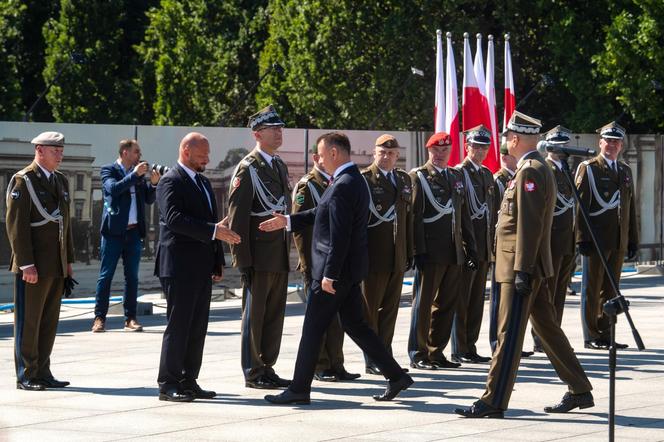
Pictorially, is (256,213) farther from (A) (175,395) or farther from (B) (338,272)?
(A) (175,395)

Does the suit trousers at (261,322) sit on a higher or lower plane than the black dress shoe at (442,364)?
higher

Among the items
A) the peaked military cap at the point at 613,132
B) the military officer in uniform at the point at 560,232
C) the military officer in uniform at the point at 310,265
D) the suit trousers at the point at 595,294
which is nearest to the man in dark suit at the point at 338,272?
the military officer in uniform at the point at 310,265

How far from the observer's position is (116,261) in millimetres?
15758

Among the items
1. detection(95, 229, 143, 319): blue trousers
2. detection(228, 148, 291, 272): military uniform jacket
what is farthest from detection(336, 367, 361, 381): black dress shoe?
detection(95, 229, 143, 319): blue trousers

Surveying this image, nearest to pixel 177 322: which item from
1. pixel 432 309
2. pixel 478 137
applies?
pixel 432 309

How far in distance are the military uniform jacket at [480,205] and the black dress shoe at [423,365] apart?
4.08 ft

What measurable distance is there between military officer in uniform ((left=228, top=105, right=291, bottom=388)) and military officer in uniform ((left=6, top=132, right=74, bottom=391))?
4.78 ft

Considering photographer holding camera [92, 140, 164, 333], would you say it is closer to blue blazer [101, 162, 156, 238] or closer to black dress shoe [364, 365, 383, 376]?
blue blazer [101, 162, 156, 238]

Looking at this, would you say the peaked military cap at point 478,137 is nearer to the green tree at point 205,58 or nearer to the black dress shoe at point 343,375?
the black dress shoe at point 343,375

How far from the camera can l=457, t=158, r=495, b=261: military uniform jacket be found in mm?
13406

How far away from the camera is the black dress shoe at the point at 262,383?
11.3 meters

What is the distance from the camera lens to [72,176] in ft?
58.9

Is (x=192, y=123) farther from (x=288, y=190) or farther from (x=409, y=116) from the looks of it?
(x=288, y=190)

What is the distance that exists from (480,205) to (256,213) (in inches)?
113
